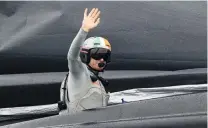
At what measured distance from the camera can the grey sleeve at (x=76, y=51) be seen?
2160 mm

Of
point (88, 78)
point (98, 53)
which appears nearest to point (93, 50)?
point (98, 53)

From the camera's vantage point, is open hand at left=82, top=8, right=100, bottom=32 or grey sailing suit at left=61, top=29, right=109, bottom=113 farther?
grey sailing suit at left=61, top=29, right=109, bottom=113

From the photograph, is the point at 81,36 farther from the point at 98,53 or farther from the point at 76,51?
the point at 98,53

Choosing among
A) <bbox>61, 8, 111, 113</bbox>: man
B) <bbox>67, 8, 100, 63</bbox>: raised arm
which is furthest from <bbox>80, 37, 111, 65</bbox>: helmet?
<bbox>67, 8, 100, 63</bbox>: raised arm

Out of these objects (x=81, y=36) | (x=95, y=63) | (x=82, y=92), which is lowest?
(x=82, y=92)

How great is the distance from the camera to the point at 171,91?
2586mm

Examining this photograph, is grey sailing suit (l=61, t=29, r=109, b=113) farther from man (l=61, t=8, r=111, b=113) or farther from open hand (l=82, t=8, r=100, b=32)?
open hand (l=82, t=8, r=100, b=32)

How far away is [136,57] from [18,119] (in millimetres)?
722

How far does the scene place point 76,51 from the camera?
2.19 metres

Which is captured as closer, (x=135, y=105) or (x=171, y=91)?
(x=135, y=105)

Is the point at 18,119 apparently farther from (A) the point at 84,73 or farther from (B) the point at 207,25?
(B) the point at 207,25

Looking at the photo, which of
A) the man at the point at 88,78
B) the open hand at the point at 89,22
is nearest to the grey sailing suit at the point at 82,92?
the man at the point at 88,78

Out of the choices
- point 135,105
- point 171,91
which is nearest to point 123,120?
point 135,105

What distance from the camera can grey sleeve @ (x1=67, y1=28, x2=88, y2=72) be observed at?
7.09 ft
